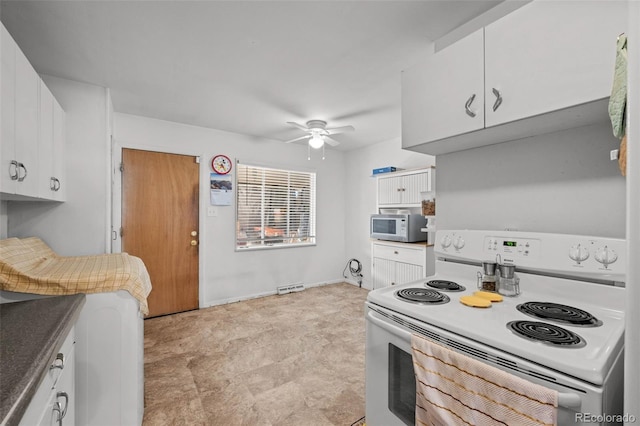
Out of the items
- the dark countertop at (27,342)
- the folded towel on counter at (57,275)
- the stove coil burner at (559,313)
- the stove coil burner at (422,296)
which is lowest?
the dark countertop at (27,342)

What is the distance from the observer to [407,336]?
3.53ft

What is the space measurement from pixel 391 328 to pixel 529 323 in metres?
0.48

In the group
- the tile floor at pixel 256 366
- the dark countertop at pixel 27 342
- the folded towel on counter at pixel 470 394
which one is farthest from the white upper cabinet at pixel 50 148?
the folded towel on counter at pixel 470 394

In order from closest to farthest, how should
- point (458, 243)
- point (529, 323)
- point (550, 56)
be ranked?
point (529, 323) < point (550, 56) < point (458, 243)

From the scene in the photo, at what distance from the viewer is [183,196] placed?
3.54m

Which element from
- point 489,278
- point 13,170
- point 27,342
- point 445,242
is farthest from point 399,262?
point 13,170

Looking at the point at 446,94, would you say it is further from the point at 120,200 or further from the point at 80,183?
the point at 120,200

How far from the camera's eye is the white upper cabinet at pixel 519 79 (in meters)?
0.99

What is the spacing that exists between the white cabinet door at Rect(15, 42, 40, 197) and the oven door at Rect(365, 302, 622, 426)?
5.94ft

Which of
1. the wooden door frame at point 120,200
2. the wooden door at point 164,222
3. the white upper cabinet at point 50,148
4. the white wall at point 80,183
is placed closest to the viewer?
the white upper cabinet at point 50,148

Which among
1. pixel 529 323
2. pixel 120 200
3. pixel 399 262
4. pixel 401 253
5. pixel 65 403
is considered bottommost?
pixel 65 403

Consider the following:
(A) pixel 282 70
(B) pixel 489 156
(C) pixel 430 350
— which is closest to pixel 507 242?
(B) pixel 489 156

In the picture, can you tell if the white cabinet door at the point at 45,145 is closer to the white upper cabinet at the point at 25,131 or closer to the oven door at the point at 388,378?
the white upper cabinet at the point at 25,131

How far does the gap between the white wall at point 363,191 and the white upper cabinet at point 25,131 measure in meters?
3.75
